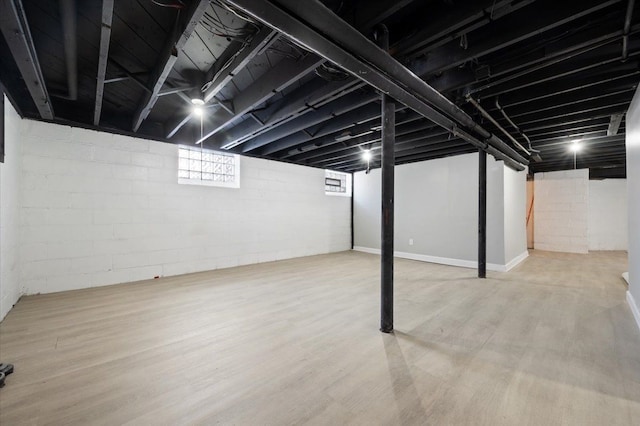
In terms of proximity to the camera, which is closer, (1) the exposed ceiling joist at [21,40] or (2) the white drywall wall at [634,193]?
(1) the exposed ceiling joist at [21,40]

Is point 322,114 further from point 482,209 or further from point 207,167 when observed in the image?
point 482,209

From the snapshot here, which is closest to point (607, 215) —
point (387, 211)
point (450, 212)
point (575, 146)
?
point (575, 146)

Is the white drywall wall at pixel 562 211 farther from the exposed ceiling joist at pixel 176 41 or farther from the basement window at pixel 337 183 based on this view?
the exposed ceiling joist at pixel 176 41

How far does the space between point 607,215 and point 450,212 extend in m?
5.90

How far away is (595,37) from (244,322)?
3.73 metres

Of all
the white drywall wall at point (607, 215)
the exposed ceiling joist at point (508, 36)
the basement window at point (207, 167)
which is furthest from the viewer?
the white drywall wall at point (607, 215)

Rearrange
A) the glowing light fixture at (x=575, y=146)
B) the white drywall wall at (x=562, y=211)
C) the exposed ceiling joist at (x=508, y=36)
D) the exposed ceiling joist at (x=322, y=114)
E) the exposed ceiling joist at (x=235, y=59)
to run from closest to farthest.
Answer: the exposed ceiling joist at (x=508, y=36), the exposed ceiling joist at (x=235, y=59), the exposed ceiling joist at (x=322, y=114), the glowing light fixture at (x=575, y=146), the white drywall wall at (x=562, y=211)

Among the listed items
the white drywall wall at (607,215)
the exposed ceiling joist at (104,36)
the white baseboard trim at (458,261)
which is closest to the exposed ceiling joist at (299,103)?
the exposed ceiling joist at (104,36)

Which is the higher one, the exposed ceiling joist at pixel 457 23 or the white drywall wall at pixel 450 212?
the exposed ceiling joist at pixel 457 23

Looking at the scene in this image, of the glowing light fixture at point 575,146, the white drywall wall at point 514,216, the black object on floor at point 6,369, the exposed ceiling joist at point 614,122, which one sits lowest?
the black object on floor at point 6,369

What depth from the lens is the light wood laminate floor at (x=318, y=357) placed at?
141cm

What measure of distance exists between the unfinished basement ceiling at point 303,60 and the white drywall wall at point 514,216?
1337 mm

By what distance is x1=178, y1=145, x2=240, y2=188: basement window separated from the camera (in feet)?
15.2

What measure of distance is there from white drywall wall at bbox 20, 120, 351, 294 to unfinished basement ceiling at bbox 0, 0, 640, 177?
43 centimetres
